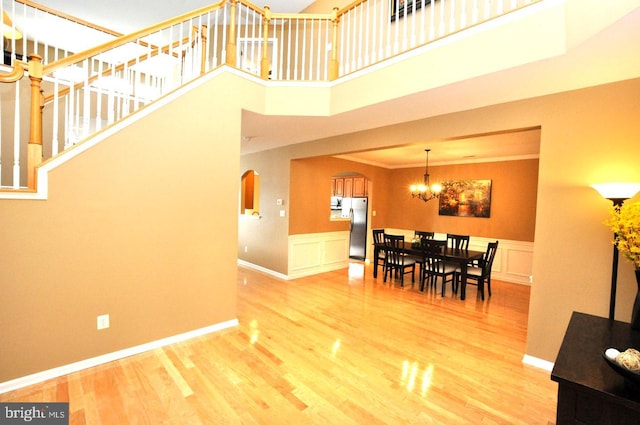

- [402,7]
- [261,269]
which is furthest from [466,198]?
[261,269]

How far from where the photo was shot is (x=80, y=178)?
240 cm

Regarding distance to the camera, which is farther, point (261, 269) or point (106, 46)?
point (261, 269)

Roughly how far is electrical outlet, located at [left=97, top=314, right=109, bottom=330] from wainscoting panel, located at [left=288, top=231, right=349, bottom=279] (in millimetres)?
3296

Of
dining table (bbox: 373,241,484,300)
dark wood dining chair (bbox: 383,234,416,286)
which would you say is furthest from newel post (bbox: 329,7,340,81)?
dining table (bbox: 373,241,484,300)

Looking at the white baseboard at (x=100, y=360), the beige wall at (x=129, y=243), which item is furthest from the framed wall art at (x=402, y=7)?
the white baseboard at (x=100, y=360)

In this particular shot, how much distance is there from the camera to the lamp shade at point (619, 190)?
210 cm

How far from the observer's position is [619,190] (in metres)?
2.14

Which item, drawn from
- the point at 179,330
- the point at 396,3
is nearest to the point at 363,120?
the point at 396,3

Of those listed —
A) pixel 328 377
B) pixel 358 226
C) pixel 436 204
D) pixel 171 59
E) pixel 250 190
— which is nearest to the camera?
pixel 328 377

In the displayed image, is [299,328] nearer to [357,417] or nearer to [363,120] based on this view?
[357,417]

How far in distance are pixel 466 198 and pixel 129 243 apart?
21.0 feet

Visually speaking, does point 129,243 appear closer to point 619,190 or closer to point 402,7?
point 619,190

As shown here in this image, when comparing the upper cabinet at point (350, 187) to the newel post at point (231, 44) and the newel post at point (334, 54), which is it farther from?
the newel post at point (231, 44)

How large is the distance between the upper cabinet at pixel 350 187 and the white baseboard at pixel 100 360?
17.3 ft
